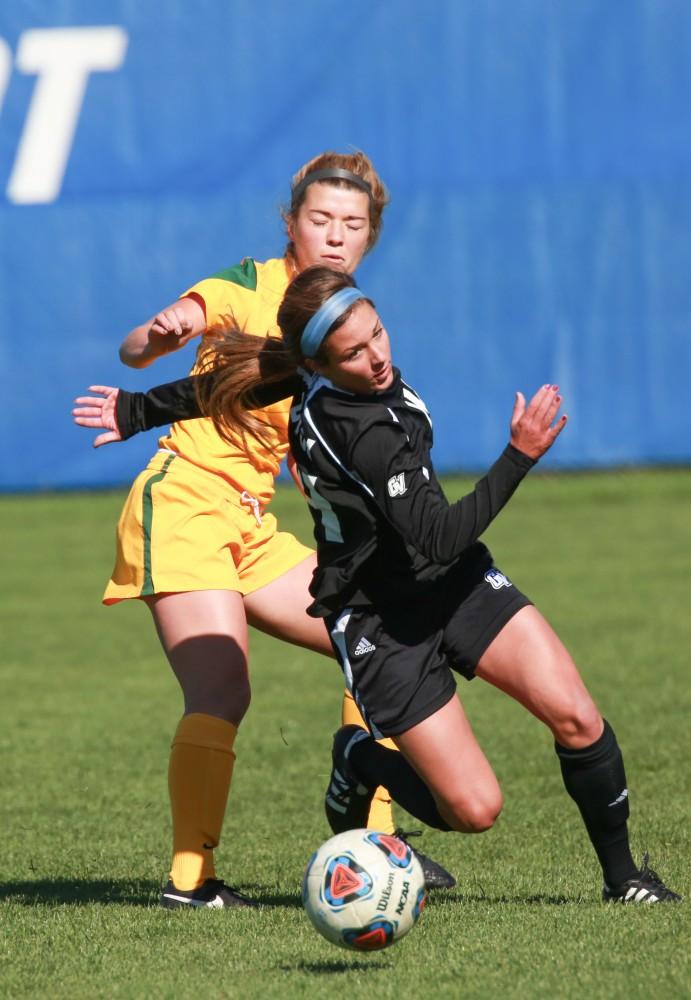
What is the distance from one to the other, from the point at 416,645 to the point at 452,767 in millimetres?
341

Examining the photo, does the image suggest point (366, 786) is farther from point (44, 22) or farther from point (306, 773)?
point (44, 22)

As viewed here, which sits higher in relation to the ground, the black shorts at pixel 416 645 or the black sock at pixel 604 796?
the black shorts at pixel 416 645

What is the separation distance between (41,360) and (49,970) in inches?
497

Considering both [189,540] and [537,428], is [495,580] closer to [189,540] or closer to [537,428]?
[537,428]

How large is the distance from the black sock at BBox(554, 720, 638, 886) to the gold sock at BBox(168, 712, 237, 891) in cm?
102

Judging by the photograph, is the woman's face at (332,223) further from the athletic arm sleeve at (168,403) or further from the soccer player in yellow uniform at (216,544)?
the athletic arm sleeve at (168,403)

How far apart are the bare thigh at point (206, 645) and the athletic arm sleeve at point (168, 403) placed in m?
0.54

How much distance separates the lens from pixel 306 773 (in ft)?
23.3

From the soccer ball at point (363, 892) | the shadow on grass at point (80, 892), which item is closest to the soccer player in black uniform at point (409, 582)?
the soccer ball at point (363, 892)

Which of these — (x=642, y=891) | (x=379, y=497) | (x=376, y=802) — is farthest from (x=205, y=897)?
(x=379, y=497)

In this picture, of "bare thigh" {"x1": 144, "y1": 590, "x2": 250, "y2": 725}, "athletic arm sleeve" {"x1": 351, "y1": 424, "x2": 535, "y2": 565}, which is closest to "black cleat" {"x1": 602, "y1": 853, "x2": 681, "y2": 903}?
"athletic arm sleeve" {"x1": 351, "y1": 424, "x2": 535, "y2": 565}

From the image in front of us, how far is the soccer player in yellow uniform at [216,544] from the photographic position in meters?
5.00

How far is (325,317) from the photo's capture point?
4.43m

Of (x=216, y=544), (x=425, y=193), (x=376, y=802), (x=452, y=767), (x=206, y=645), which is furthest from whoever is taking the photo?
(x=425, y=193)
